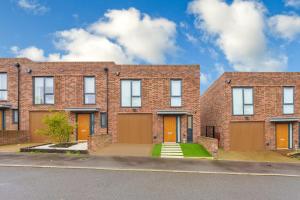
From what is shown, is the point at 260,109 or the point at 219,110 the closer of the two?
the point at 260,109

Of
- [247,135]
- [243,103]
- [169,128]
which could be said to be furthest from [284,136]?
[169,128]

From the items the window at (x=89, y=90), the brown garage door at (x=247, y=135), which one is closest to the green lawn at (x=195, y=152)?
the brown garage door at (x=247, y=135)

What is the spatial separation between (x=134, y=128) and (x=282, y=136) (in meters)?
12.1

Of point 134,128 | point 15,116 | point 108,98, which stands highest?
point 108,98

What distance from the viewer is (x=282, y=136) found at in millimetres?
18125

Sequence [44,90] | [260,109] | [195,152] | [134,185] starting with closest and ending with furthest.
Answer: [134,185], [195,152], [260,109], [44,90]

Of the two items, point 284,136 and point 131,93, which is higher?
point 131,93

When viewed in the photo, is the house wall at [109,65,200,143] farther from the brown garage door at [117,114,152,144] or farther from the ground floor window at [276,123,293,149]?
the ground floor window at [276,123,293,149]

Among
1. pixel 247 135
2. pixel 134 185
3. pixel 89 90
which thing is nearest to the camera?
pixel 134 185

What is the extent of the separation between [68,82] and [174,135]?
998cm

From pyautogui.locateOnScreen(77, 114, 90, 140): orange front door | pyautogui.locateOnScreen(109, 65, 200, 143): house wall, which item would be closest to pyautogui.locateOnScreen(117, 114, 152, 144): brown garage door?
pyautogui.locateOnScreen(109, 65, 200, 143): house wall

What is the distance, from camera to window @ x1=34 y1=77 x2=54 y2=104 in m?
19.1

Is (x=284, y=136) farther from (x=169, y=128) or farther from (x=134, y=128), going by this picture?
(x=134, y=128)

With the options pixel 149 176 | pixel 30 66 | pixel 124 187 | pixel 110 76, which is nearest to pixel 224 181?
pixel 149 176
